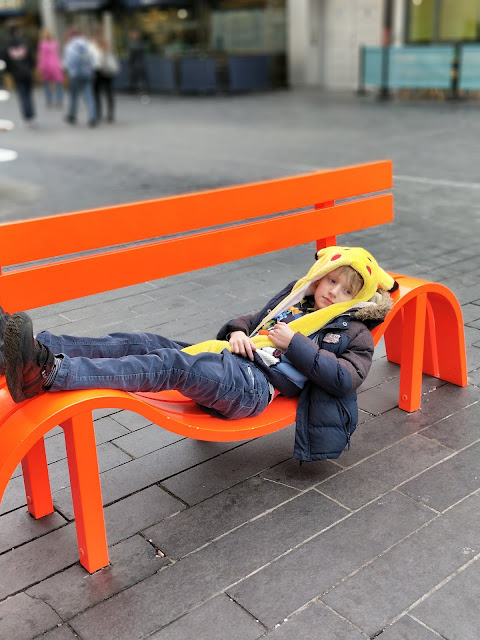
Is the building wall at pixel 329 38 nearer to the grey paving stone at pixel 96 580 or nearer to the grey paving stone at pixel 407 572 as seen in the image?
the grey paving stone at pixel 407 572

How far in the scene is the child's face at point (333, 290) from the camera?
120 inches

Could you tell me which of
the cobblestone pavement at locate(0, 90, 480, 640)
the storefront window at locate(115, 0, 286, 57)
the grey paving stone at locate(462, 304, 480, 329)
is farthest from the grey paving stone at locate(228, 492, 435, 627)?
the storefront window at locate(115, 0, 286, 57)

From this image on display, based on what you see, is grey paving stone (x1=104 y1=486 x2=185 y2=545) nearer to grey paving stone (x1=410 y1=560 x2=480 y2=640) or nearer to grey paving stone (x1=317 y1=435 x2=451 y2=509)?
grey paving stone (x1=317 y1=435 x2=451 y2=509)

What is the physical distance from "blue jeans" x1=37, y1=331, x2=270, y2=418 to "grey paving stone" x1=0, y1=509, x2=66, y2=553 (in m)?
0.64

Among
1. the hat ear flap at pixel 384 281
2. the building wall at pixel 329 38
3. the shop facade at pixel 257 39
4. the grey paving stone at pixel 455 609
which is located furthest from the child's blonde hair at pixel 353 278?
the building wall at pixel 329 38

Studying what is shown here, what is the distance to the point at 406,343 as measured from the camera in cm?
347

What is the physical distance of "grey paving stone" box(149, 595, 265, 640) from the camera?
2.23m

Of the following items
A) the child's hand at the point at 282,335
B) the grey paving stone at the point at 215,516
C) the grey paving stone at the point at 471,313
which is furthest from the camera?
the grey paving stone at the point at 471,313

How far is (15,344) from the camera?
2.21 metres

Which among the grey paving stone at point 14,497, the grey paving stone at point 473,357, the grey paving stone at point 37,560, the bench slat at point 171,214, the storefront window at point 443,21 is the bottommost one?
the grey paving stone at point 473,357

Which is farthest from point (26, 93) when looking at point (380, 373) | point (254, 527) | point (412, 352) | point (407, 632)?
point (407, 632)

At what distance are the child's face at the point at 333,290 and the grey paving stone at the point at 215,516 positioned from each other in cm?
76

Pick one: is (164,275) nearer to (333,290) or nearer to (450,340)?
(333,290)

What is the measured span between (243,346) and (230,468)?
21.0 inches
